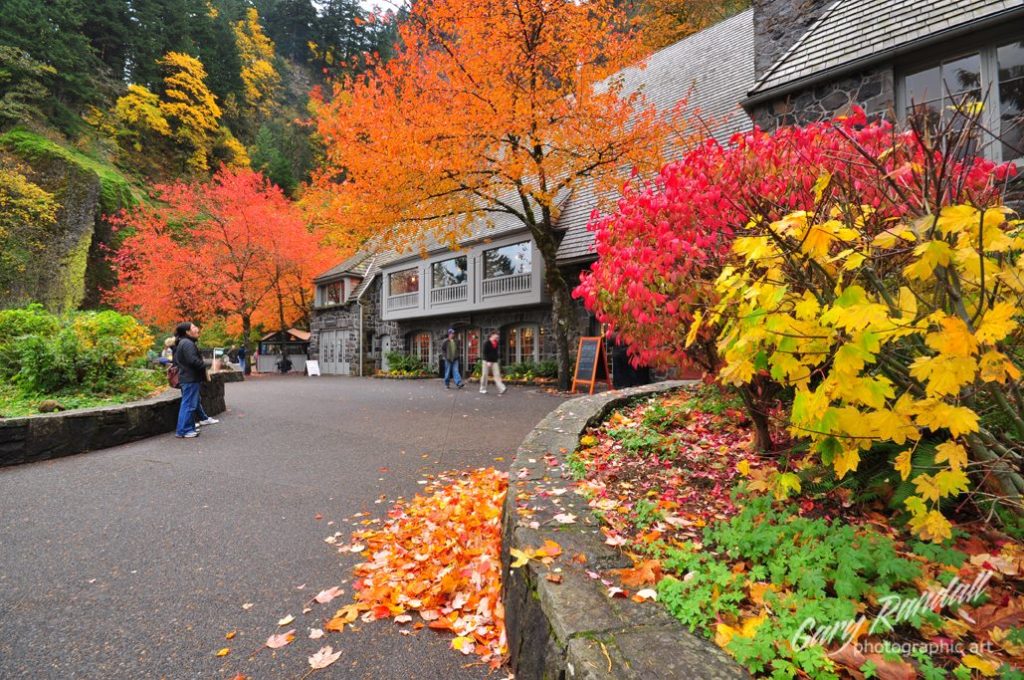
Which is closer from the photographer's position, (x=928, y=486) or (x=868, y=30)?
(x=928, y=486)

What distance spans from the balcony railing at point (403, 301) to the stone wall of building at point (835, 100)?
56.3 feet

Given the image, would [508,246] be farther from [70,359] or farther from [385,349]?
[70,359]

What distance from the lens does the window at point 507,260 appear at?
1770 centimetres

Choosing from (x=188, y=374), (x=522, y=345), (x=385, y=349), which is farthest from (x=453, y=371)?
(x=385, y=349)

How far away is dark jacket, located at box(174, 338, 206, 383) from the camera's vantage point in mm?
7125

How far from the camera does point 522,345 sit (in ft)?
61.2

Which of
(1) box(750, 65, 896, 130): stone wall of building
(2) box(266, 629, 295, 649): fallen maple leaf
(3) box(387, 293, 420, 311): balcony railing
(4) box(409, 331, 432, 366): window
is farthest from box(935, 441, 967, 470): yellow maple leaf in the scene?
(4) box(409, 331, 432, 366): window

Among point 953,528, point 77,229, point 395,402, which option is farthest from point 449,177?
point 77,229

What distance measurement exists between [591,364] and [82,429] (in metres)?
10.2

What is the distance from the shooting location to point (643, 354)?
4.23m

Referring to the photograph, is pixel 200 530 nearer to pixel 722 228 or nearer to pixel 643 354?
pixel 643 354

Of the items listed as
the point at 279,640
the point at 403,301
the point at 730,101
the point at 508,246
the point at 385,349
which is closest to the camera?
the point at 279,640

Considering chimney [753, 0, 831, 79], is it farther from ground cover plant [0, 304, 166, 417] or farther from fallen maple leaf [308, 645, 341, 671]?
ground cover plant [0, 304, 166, 417]

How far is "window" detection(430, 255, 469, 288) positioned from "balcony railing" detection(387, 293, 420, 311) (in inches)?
51.2
